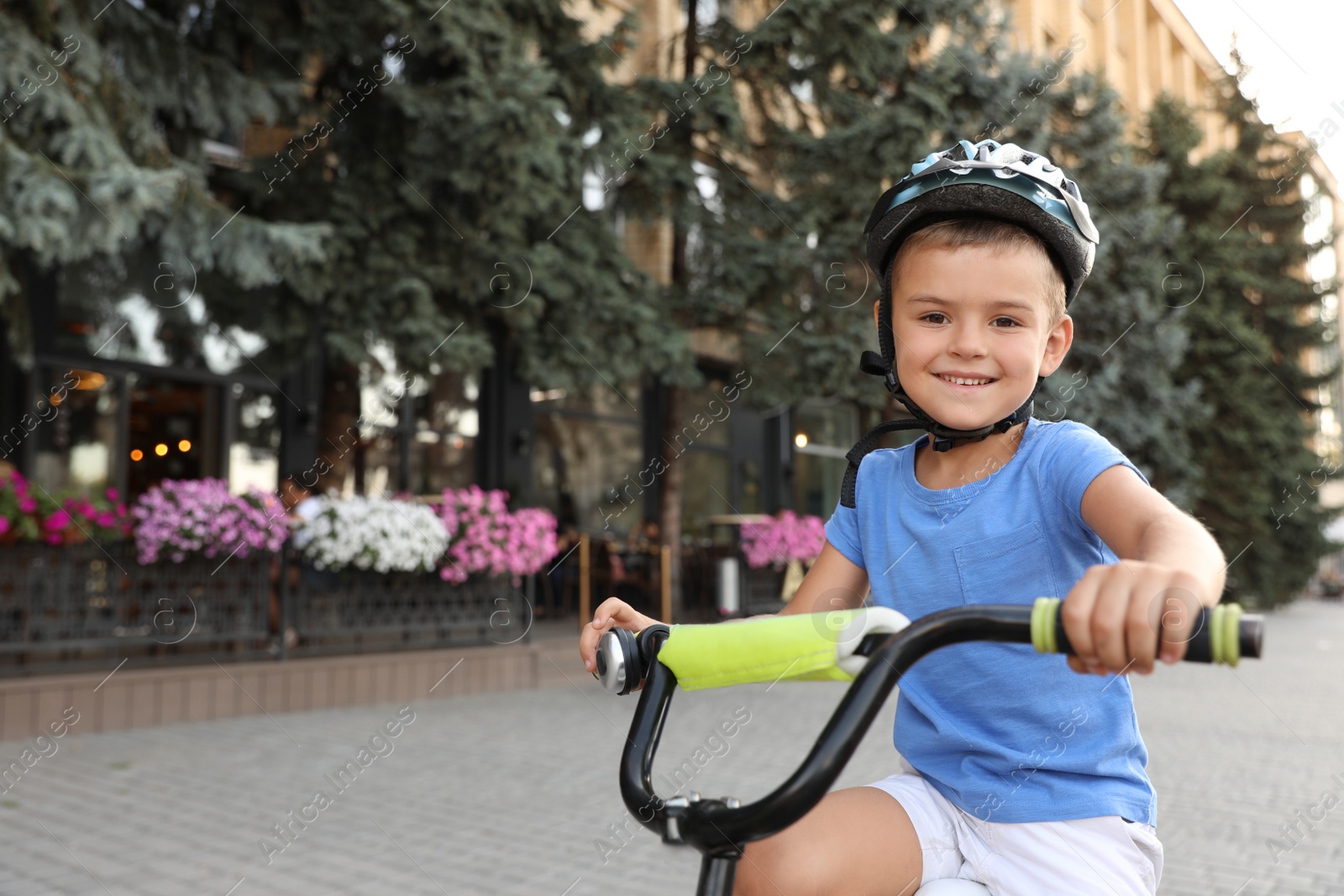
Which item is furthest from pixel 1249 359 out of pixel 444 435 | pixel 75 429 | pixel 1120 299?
pixel 75 429

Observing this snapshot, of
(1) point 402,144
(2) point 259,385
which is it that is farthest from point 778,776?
(2) point 259,385

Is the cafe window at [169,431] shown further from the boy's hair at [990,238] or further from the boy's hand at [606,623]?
the boy's hair at [990,238]

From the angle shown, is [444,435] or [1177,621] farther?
[444,435]

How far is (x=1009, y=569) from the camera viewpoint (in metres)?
1.67

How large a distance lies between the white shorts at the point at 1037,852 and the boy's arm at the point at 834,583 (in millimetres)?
373

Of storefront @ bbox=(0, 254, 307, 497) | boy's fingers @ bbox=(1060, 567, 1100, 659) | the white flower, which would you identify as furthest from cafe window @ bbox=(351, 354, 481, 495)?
boy's fingers @ bbox=(1060, 567, 1100, 659)

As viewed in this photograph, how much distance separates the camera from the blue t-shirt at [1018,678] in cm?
159

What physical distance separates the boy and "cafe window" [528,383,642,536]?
14189 mm

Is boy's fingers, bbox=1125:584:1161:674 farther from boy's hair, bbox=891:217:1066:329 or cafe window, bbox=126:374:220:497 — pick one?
cafe window, bbox=126:374:220:497

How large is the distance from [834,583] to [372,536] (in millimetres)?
7934

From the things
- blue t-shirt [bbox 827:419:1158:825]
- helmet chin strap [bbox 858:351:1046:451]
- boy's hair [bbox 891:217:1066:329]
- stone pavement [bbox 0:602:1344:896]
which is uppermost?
boy's hair [bbox 891:217:1066:329]

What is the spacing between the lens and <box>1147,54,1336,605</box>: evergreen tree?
25281mm

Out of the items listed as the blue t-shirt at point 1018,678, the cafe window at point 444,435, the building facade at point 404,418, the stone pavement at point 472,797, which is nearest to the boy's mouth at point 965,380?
the blue t-shirt at point 1018,678

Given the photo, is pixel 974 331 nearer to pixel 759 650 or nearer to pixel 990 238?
pixel 990 238
